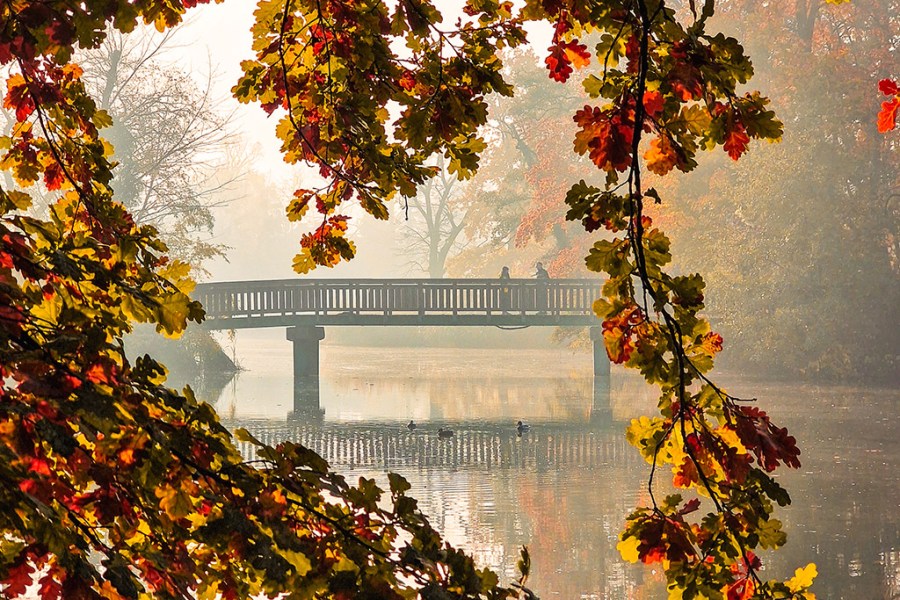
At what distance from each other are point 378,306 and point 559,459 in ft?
36.9

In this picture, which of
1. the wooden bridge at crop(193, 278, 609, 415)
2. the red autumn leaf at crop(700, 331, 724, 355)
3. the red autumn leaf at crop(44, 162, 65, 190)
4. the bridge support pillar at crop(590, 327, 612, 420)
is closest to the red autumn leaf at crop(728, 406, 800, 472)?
the red autumn leaf at crop(700, 331, 724, 355)

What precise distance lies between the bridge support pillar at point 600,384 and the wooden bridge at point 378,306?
19 millimetres

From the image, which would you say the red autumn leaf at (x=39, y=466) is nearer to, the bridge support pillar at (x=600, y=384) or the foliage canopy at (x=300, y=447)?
the foliage canopy at (x=300, y=447)

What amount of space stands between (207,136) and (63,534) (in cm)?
2613

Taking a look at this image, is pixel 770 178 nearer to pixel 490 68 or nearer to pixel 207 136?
pixel 207 136

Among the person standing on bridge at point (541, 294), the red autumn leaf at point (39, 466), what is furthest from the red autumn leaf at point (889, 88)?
the person standing on bridge at point (541, 294)

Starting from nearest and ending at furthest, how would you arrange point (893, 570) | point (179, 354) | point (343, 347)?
point (893, 570)
point (179, 354)
point (343, 347)

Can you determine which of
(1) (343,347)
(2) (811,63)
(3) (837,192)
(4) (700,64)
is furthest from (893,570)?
(1) (343,347)

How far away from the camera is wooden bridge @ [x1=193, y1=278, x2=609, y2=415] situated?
25281 mm

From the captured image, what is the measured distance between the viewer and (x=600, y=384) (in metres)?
25.0

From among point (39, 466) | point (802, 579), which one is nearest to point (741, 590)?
point (802, 579)

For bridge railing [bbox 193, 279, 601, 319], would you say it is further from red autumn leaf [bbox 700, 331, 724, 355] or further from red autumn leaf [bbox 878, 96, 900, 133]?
red autumn leaf [bbox 700, 331, 724, 355]

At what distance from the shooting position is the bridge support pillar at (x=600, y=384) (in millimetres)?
20453

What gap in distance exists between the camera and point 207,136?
2773 centimetres
